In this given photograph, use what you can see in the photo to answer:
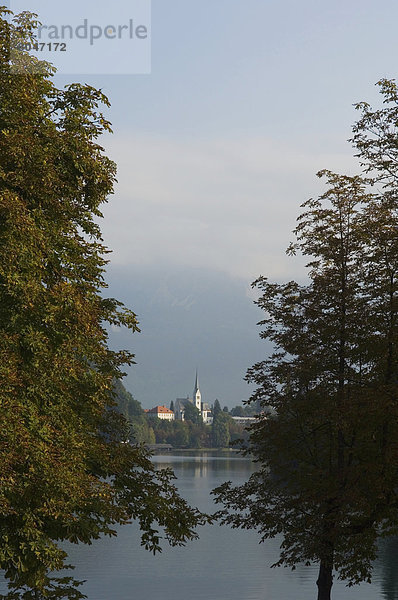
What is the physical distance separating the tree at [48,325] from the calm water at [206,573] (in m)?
21.1

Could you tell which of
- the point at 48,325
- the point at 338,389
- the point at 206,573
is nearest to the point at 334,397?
the point at 338,389

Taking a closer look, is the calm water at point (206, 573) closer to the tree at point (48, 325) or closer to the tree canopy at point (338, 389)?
the tree canopy at point (338, 389)

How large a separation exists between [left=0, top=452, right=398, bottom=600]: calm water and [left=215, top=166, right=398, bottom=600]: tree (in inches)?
590

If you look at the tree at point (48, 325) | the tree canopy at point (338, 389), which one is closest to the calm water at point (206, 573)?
the tree canopy at point (338, 389)

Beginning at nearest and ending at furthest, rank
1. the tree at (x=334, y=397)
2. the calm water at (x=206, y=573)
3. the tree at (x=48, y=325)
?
the tree at (x=48, y=325) < the tree at (x=334, y=397) < the calm water at (x=206, y=573)

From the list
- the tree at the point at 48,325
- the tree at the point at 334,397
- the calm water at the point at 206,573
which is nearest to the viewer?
the tree at the point at 48,325

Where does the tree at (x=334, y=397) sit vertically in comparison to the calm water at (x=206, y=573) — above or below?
above

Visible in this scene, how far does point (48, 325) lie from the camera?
15250mm

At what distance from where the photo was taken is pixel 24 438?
14125mm

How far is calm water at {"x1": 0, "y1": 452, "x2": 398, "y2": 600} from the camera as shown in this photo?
124 feet

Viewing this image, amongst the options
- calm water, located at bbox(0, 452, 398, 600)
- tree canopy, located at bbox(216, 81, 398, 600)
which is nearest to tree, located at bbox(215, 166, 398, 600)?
tree canopy, located at bbox(216, 81, 398, 600)

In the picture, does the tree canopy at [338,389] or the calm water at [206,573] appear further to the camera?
the calm water at [206,573]

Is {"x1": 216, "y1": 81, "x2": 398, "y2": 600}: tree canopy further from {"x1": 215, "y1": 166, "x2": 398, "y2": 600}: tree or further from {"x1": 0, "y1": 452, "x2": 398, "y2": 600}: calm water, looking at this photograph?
{"x1": 0, "y1": 452, "x2": 398, "y2": 600}: calm water

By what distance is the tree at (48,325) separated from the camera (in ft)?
47.5
